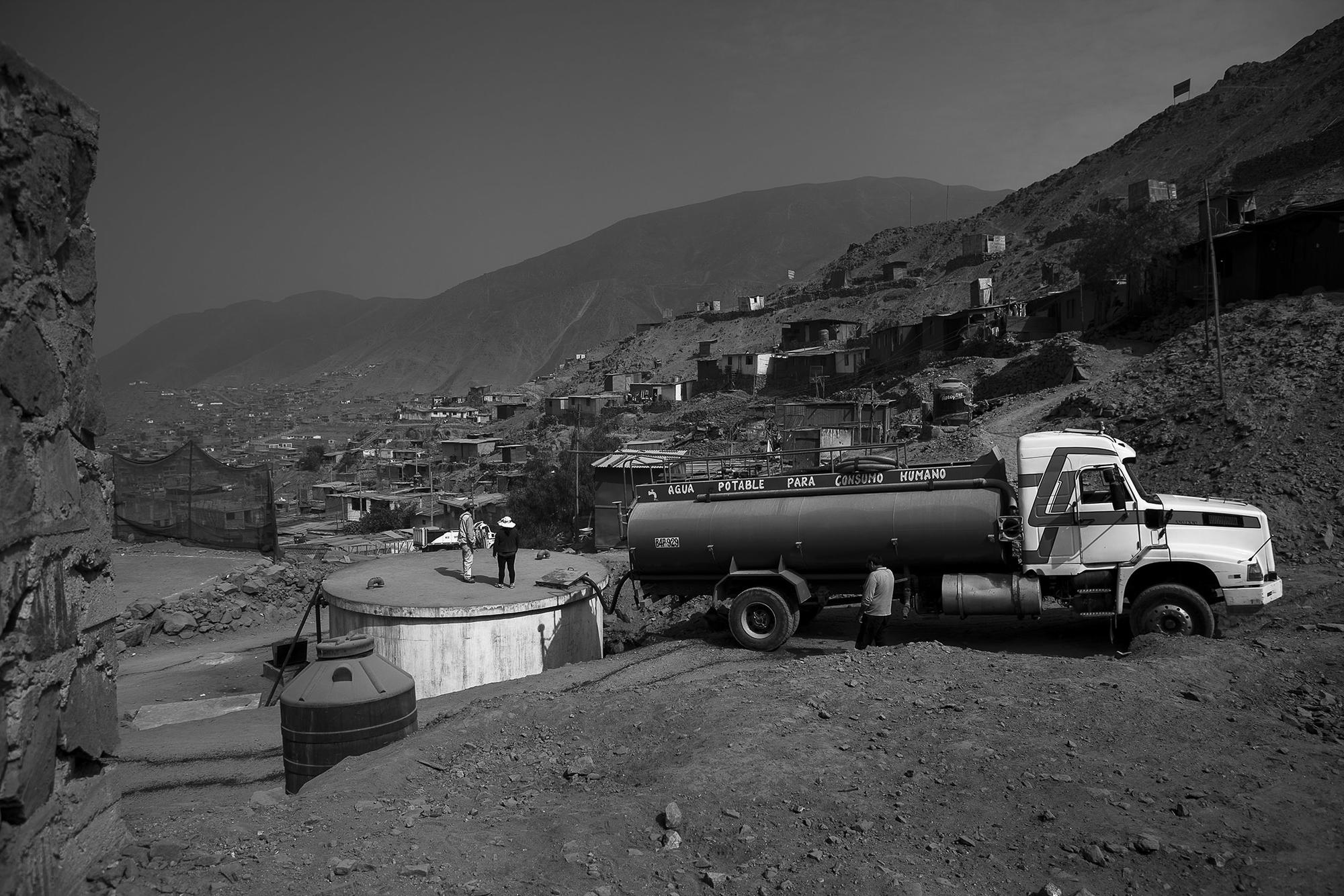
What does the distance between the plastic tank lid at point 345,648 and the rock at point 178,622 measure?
12278 mm

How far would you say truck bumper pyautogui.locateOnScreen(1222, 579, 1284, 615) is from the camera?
38.6 feet

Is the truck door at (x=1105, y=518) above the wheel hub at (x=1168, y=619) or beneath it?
above

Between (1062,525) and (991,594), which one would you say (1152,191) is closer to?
(1062,525)

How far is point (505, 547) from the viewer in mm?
15547

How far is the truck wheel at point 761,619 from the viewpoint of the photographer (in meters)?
13.8

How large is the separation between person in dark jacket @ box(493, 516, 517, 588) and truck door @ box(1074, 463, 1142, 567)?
9.10 m

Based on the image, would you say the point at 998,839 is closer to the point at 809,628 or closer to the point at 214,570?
the point at 809,628

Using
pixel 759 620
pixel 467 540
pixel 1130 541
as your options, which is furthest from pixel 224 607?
pixel 1130 541

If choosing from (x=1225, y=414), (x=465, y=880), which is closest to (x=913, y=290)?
(x=1225, y=414)

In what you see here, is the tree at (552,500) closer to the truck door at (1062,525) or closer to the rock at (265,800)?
the truck door at (1062,525)

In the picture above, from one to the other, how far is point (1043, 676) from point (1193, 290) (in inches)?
1237

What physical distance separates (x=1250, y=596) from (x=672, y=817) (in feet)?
29.6

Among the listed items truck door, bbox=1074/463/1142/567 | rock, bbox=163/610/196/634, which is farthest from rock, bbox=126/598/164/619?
truck door, bbox=1074/463/1142/567

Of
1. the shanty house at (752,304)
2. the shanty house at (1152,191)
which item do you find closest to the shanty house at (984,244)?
the shanty house at (1152,191)
